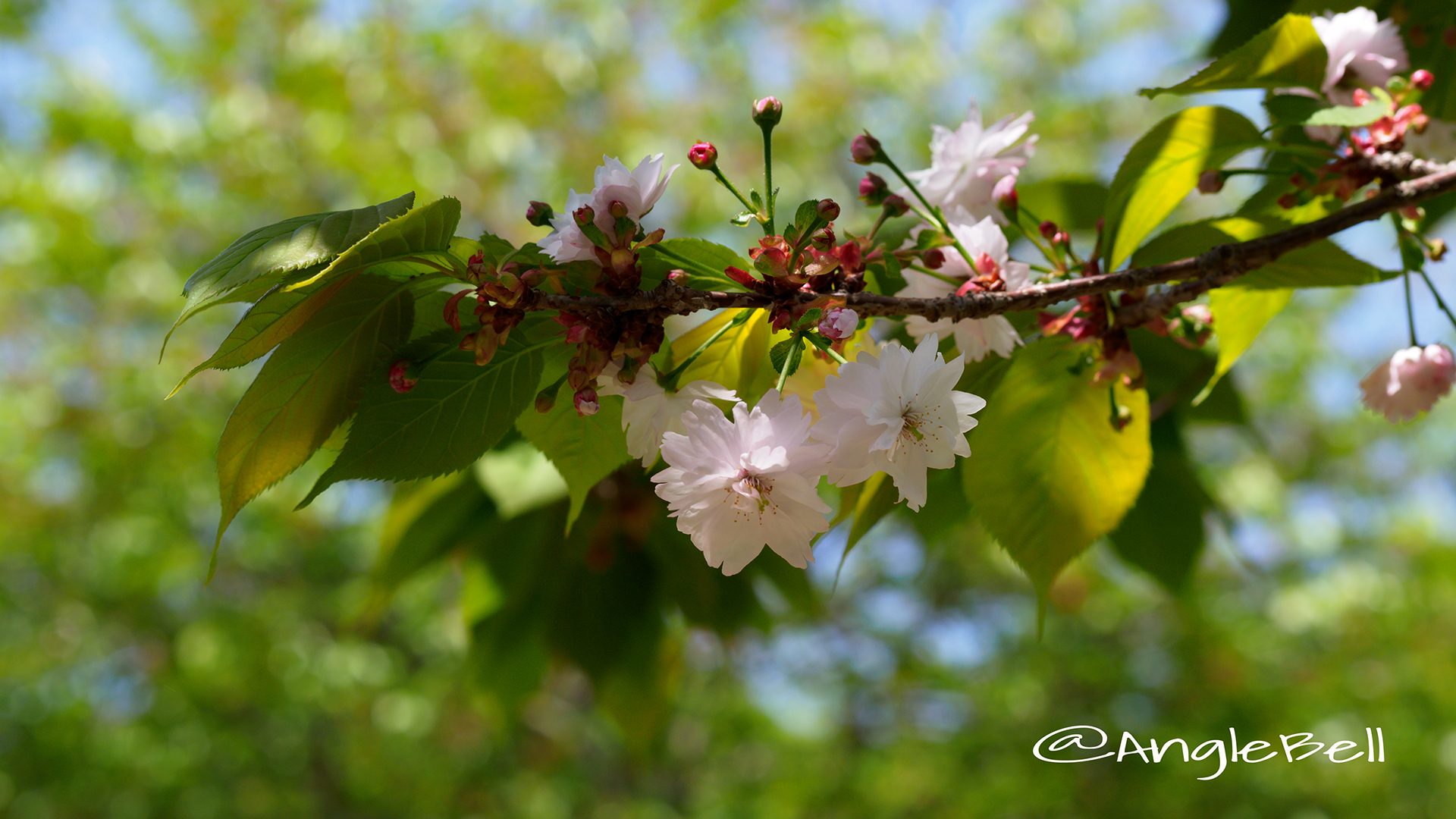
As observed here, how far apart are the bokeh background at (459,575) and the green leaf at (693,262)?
3104mm

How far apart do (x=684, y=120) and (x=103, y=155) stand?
230 centimetres

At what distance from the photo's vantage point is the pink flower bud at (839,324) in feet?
1.49

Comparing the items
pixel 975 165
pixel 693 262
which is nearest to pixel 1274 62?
pixel 975 165

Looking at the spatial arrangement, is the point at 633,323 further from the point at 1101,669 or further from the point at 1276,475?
the point at 1276,475

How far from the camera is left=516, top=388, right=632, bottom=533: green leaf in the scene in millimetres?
544

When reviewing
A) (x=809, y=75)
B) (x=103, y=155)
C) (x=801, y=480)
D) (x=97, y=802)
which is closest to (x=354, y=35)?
(x=103, y=155)

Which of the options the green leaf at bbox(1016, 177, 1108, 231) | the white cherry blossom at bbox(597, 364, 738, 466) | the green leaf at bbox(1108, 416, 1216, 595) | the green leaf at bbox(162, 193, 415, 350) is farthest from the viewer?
the green leaf at bbox(1108, 416, 1216, 595)

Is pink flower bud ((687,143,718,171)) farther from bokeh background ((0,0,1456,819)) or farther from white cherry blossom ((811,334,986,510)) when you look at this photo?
bokeh background ((0,0,1456,819))

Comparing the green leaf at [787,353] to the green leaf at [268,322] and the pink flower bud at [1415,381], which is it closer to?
the green leaf at [268,322]

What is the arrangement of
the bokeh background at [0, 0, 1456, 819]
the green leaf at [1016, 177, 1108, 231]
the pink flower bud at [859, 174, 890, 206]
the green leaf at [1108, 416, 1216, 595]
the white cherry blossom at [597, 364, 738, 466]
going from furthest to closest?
the bokeh background at [0, 0, 1456, 819] → the green leaf at [1108, 416, 1216, 595] → the green leaf at [1016, 177, 1108, 231] → the pink flower bud at [859, 174, 890, 206] → the white cherry blossom at [597, 364, 738, 466]

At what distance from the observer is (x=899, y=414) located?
0.46 meters

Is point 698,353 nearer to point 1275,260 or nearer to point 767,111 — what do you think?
point 767,111

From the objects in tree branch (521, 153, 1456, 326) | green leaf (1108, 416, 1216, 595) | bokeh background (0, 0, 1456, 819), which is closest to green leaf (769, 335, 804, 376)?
tree branch (521, 153, 1456, 326)

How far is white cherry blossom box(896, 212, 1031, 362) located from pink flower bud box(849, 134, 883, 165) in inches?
3.0
